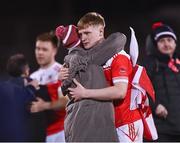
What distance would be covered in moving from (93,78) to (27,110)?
7.13 feet

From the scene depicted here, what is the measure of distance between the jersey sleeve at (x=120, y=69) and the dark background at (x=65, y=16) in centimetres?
721

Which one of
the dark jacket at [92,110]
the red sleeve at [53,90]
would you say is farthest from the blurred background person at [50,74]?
the dark jacket at [92,110]

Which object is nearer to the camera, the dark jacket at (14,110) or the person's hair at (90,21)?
the person's hair at (90,21)

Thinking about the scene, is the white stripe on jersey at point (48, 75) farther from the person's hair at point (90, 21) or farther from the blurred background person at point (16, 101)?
the person's hair at point (90, 21)

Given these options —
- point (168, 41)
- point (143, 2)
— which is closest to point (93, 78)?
point (168, 41)

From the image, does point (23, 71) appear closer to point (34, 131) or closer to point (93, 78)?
point (34, 131)

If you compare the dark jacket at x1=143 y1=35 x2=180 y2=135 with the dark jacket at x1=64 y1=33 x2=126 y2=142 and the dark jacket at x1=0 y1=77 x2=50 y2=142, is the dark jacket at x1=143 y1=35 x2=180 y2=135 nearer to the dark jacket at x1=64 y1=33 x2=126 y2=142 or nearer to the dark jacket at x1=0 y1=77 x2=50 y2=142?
the dark jacket at x1=0 y1=77 x2=50 y2=142

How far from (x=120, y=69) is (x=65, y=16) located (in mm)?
8857

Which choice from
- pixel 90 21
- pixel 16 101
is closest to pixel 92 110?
pixel 90 21

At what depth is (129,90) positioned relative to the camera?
554 cm

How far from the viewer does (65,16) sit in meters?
14.0

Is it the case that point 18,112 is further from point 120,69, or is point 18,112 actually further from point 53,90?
point 120,69

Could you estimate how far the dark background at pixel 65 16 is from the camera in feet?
43.0

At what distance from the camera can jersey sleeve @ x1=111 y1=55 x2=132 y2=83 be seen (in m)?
5.25
